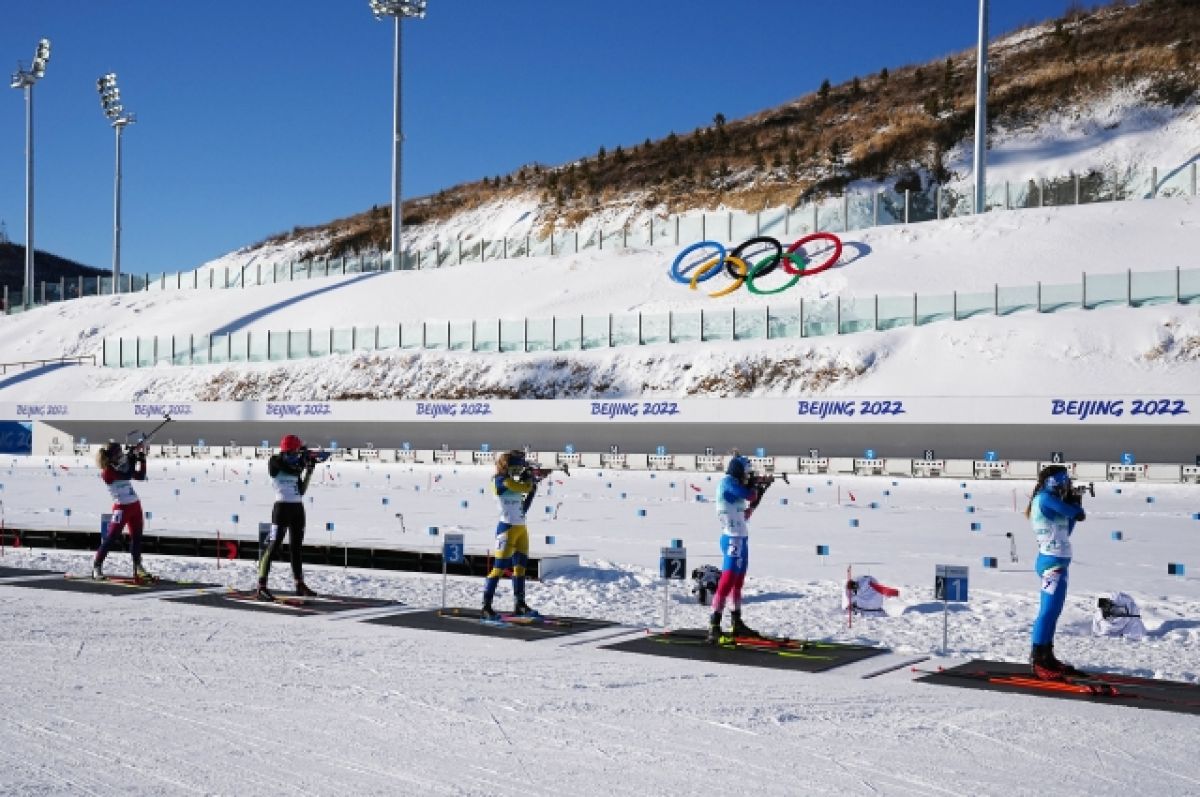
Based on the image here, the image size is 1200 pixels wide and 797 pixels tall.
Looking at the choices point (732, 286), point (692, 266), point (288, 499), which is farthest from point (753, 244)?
point (288, 499)

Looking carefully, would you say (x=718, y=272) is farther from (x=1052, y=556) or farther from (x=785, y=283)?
(x=1052, y=556)

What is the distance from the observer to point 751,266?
181 feet

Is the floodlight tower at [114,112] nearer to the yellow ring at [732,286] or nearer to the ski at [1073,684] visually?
the yellow ring at [732,286]

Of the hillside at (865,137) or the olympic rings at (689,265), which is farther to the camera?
the hillside at (865,137)

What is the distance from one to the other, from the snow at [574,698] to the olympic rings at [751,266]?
36.5 m

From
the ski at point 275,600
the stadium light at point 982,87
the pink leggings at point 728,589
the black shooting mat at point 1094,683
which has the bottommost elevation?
the black shooting mat at point 1094,683

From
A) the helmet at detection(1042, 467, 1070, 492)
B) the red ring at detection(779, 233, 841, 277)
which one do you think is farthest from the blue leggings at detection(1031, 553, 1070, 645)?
the red ring at detection(779, 233, 841, 277)

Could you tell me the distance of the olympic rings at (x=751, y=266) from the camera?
175 ft

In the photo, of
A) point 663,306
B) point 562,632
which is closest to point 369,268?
point 663,306

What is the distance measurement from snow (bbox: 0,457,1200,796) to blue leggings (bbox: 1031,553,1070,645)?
0.94m

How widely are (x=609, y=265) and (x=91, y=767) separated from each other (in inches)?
2207

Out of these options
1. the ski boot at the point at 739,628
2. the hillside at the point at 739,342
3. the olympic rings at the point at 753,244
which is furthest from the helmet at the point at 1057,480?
the olympic rings at the point at 753,244

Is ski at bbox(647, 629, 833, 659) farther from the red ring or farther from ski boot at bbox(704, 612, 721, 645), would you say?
the red ring

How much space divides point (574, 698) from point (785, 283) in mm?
45745
